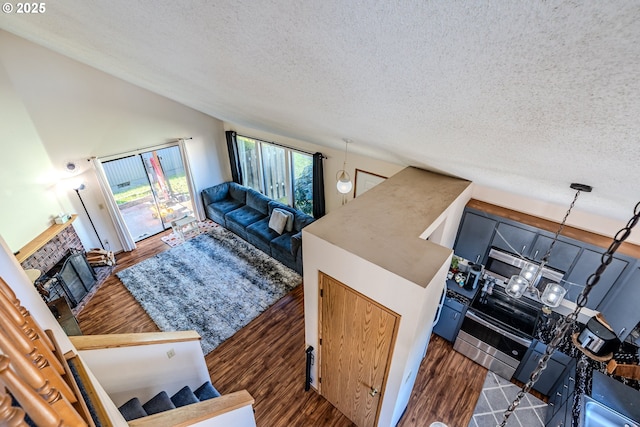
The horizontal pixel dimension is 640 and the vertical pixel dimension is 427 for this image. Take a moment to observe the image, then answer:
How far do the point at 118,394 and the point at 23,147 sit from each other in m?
4.35

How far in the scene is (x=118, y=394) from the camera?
106 inches

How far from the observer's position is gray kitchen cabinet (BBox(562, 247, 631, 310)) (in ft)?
8.86

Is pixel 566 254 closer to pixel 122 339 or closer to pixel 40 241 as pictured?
pixel 122 339

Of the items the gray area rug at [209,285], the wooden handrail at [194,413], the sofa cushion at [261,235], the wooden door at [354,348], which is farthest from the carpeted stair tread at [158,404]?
the sofa cushion at [261,235]

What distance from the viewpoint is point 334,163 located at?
562cm

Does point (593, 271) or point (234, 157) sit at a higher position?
point (593, 271)

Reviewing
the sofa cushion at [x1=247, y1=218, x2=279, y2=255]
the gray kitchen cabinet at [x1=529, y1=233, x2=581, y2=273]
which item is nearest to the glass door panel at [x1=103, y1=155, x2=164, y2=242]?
the sofa cushion at [x1=247, y1=218, x2=279, y2=255]

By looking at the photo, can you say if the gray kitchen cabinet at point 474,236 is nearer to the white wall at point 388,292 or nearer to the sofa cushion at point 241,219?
the white wall at point 388,292

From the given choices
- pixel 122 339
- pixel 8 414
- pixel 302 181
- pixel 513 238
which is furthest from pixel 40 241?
pixel 513 238

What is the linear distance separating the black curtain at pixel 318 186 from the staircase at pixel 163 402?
378cm

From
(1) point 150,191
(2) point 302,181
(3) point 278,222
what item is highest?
(2) point 302,181

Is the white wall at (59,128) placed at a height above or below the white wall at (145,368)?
above

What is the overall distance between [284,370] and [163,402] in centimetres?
156

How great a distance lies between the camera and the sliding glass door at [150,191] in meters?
7.01
